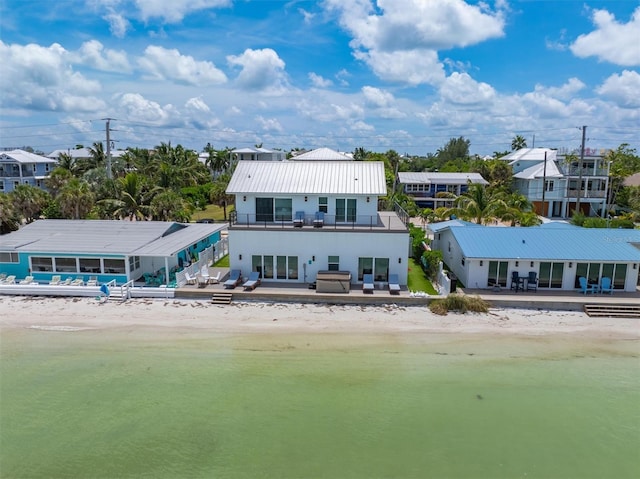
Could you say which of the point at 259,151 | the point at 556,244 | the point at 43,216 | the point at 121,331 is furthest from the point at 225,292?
the point at 259,151

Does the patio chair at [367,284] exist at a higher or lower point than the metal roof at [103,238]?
lower

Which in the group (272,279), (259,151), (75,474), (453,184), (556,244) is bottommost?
(75,474)

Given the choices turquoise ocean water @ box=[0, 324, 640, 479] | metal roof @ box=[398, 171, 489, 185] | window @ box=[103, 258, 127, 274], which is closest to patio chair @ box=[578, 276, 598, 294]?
turquoise ocean water @ box=[0, 324, 640, 479]

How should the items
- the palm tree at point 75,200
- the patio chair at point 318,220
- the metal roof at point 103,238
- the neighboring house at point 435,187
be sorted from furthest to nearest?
1. the neighboring house at point 435,187
2. the palm tree at point 75,200
3. the metal roof at point 103,238
4. the patio chair at point 318,220

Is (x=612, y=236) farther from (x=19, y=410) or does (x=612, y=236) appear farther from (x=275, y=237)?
(x=19, y=410)

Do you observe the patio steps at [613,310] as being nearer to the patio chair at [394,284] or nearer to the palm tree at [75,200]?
the patio chair at [394,284]

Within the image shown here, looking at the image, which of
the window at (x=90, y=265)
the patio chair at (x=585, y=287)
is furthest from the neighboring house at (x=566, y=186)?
the window at (x=90, y=265)
